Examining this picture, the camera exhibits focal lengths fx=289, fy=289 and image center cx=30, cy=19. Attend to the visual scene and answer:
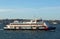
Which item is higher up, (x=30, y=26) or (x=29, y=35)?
(x=30, y=26)

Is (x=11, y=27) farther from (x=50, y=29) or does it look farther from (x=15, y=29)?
(x=50, y=29)

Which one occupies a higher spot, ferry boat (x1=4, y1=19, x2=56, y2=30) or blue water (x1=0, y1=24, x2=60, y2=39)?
ferry boat (x1=4, y1=19, x2=56, y2=30)

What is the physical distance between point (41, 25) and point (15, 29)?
875 centimetres

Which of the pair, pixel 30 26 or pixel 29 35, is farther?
pixel 30 26

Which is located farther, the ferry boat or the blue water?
the ferry boat

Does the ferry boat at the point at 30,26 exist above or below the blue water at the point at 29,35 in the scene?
above

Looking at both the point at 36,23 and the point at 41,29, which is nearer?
the point at 41,29

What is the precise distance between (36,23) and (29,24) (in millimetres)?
2704

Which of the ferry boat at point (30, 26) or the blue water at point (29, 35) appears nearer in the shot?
the blue water at point (29, 35)

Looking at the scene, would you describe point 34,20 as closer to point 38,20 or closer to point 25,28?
point 38,20

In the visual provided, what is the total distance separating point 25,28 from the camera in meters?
95.1

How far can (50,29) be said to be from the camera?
94.7m

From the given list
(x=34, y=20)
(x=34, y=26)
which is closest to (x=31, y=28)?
(x=34, y=26)

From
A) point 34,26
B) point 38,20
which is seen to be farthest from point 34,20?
point 34,26
